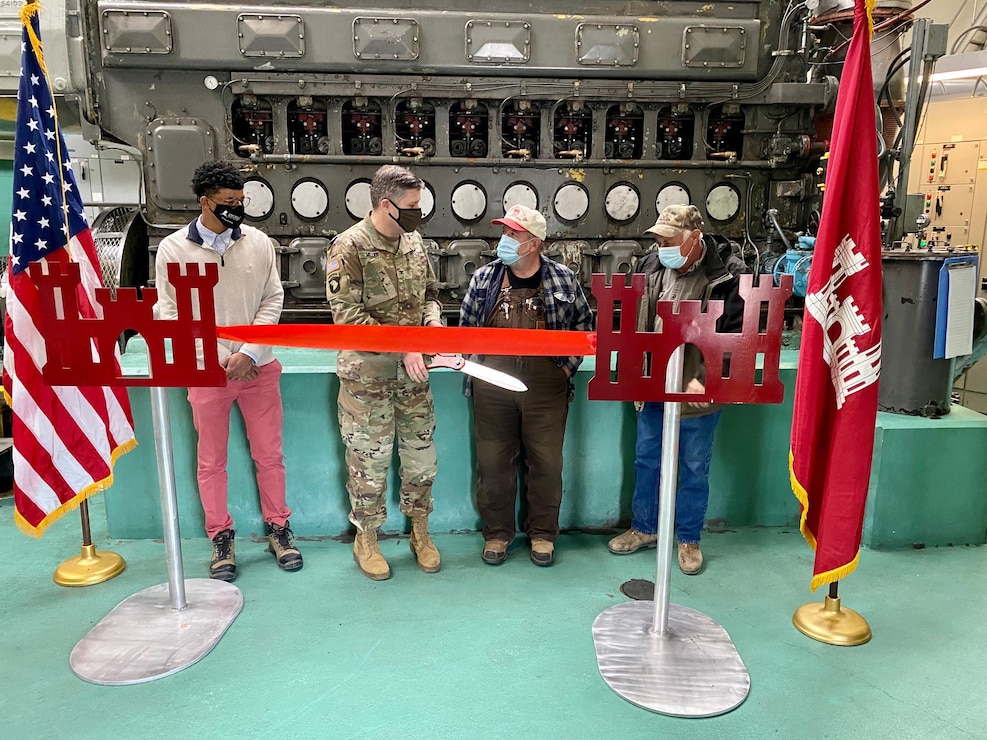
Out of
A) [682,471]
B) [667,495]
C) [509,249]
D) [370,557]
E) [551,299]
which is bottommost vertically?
[370,557]

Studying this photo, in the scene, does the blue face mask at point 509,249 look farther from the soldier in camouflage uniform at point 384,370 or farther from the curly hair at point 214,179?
the curly hair at point 214,179

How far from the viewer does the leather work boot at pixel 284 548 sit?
335cm

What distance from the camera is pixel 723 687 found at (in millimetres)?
2496

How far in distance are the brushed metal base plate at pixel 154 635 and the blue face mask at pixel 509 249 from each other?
1939 mm

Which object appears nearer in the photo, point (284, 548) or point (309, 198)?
point (284, 548)

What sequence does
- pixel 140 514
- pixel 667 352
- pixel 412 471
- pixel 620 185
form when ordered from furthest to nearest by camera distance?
1. pixel 620 185
2. pixel 140 514
3. pixel 412 471
4. pixel 667 352

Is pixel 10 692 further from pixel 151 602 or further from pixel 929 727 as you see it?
pixel 929 727

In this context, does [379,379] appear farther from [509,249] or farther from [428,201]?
[428,201]

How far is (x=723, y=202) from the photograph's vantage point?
590 centimetres

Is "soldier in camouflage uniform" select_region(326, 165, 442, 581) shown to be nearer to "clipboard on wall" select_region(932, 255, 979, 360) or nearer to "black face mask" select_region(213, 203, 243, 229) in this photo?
"black face mask" select_region(213, 203, 243, 229)

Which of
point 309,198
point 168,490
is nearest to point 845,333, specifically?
point 168,490

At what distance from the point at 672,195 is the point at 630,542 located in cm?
335

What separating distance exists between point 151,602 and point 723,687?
2379 millimetres

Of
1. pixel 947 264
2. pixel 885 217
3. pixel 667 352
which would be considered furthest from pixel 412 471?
pixel 885 217
